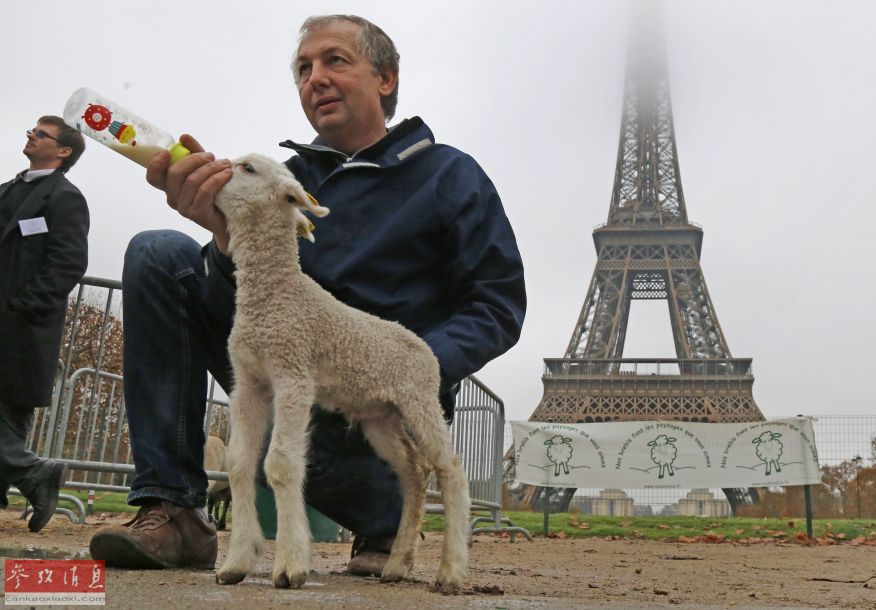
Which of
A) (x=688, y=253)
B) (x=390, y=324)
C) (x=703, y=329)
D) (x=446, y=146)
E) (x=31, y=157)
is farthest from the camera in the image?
(x=688, y=253)

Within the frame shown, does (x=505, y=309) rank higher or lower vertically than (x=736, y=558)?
higher

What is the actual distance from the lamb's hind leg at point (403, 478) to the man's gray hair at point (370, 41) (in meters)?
1.33

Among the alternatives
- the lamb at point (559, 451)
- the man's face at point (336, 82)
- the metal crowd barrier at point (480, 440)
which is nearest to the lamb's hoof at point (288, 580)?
the man's face at point (336, 82)

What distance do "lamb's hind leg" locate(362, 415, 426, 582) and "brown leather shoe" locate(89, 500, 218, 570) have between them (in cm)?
63

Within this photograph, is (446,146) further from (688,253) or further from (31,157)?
(688,253)

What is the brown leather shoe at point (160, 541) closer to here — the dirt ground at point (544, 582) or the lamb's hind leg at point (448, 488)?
the dirt ground at point (544, 582)

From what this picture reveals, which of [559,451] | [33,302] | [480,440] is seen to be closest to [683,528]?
[559,451]

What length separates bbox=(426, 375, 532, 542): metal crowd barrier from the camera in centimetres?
736

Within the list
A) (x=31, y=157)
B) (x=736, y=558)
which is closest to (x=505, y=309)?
(x=31, y=157)

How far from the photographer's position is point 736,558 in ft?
20.4

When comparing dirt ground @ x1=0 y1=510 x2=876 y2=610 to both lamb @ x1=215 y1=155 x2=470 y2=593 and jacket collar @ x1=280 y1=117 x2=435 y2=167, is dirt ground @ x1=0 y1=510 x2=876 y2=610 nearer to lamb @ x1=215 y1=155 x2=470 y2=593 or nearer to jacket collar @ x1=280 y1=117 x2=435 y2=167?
lamb @ x1=215 y1=155 x2=470 y2=593

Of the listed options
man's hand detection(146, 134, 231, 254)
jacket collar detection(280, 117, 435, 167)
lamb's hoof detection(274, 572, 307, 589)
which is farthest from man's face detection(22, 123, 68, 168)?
lamb's hoof detection(274, 572, 307, 589)

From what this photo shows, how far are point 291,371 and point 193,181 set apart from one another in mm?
595

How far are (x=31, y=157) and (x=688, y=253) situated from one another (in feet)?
114
